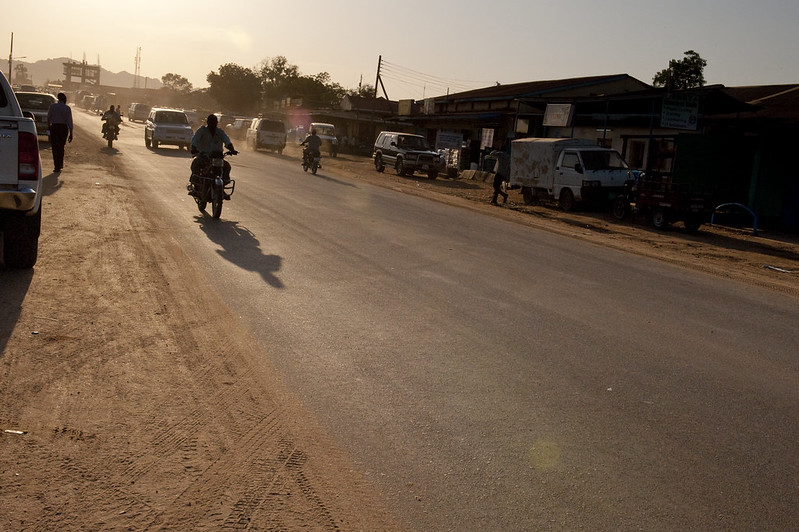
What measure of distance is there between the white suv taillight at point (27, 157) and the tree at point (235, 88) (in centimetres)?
10527

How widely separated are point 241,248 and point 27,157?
3.68 meters

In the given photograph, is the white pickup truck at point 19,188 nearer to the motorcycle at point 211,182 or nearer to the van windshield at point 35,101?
the motorcycle at point 211,182

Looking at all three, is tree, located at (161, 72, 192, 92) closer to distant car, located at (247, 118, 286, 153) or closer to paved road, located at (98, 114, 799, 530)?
distant car, located at (247, 118, 286, 153)

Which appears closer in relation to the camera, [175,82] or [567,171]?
[567,171]

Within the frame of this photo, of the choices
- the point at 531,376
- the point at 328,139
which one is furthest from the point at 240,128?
the point at 531,376

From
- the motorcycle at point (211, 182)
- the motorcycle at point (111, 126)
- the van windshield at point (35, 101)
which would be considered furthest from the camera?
the motorcycle at point (111, 126)

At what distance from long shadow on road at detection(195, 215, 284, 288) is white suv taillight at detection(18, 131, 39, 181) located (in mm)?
2676

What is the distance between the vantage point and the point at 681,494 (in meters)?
4.04

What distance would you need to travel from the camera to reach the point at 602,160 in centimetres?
2277

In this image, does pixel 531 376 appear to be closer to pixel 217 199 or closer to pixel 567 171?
pixel 217 199

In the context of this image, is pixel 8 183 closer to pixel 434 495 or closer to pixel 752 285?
pixel 434 495

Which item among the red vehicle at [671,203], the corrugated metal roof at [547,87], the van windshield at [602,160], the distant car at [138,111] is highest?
the corrugated metal roof at [547,87]

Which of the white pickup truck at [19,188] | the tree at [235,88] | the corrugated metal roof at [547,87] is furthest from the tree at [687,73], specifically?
the tree at [235,88]

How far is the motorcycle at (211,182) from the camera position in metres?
13.7
